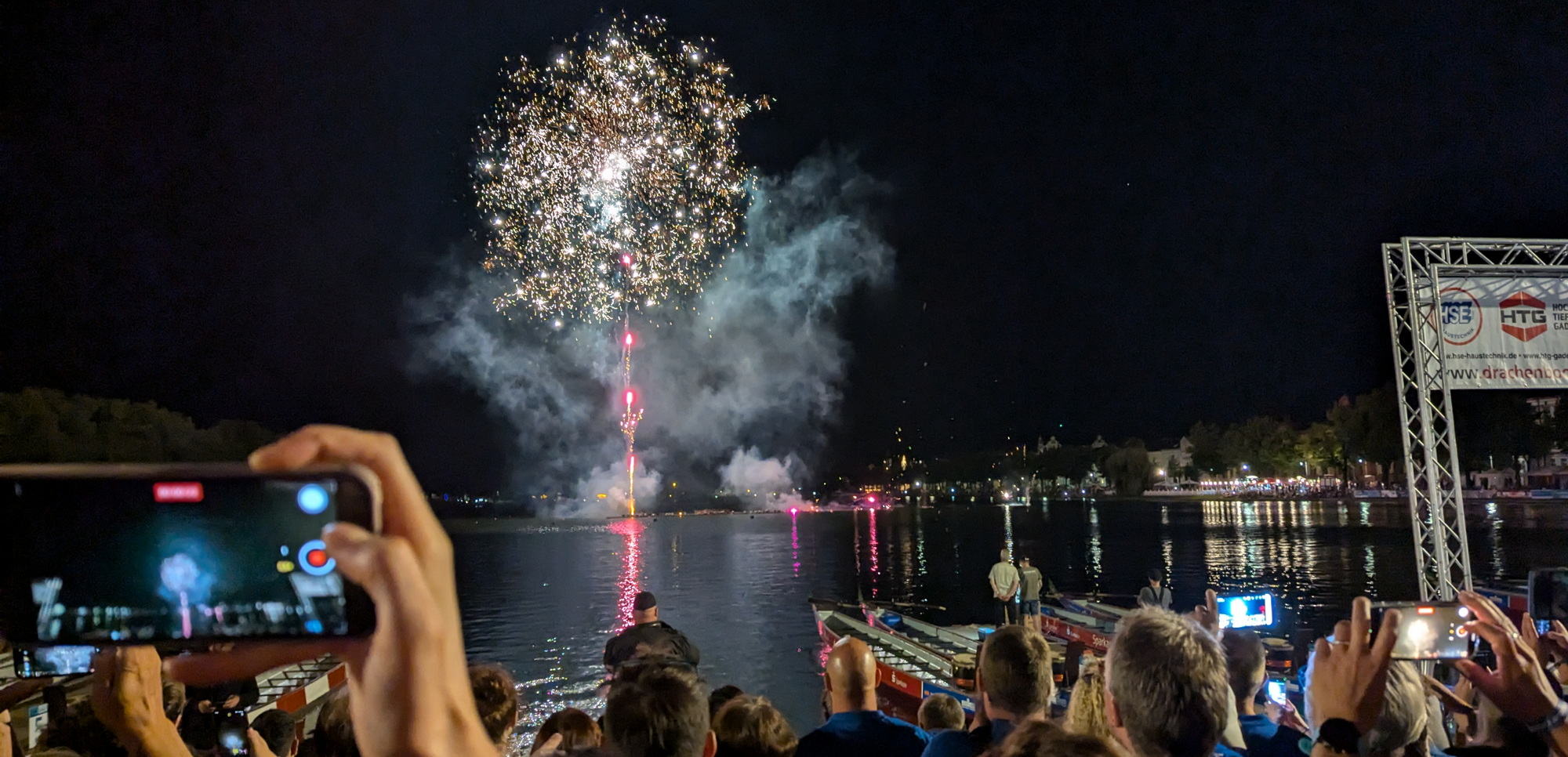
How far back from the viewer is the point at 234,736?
4.14 m

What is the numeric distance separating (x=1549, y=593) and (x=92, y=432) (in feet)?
226

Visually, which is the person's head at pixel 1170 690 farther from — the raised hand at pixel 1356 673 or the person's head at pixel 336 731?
the person's head at pixel 336 731

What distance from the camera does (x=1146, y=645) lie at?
2.78 metres

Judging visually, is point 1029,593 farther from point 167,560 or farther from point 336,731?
point 167,560

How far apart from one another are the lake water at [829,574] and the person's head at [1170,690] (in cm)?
1788

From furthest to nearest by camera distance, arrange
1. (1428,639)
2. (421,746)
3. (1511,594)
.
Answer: (1511,594)
(1428,639)
(421,746)

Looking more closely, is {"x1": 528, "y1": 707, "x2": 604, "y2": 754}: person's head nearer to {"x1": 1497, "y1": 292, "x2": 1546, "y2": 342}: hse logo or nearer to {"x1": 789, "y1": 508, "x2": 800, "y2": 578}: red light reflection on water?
{"x1": 1497, "y1": 292, "x2": 1546, "y2": 342}: hse logo

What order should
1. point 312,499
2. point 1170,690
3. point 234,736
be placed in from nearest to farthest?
point 312,499 < point 1170,690 < point 234,736

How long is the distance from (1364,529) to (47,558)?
87162mm

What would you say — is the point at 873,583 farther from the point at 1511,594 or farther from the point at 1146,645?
the point at 1146,645

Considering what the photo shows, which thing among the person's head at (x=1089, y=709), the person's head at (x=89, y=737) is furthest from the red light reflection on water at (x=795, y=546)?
the person's head at (x=89, y=737)

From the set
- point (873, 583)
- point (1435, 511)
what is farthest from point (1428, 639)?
point (873, 583)

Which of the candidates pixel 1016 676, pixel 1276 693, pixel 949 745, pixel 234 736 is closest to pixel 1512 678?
pixel 1016 676

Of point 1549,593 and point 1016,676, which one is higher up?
point 1016,676
